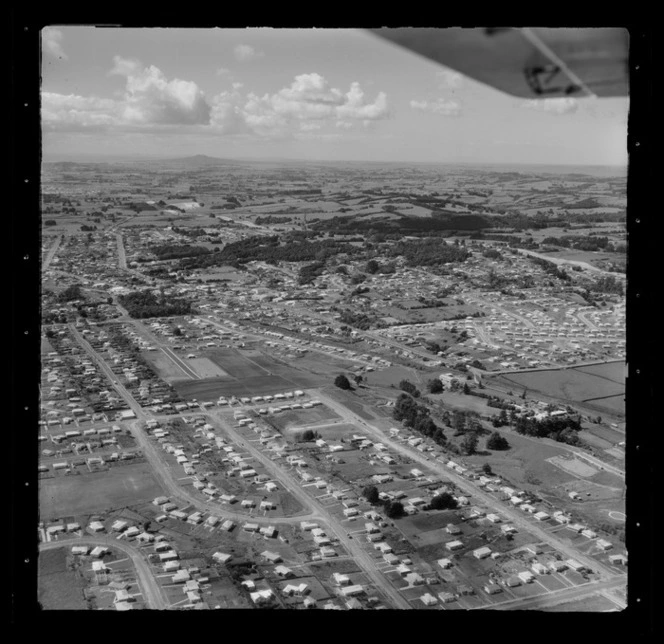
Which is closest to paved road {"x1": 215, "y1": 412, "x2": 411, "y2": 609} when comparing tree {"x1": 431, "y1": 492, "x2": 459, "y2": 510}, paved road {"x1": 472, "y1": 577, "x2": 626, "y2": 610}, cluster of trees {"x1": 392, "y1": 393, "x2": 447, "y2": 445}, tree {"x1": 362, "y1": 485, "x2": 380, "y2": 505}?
tree {"x1": 362, "y1": 485, "x2": 380, "y2": 505}

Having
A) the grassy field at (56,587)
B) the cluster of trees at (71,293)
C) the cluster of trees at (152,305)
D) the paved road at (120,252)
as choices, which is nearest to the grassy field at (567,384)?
the cluster of trees at (152,305)

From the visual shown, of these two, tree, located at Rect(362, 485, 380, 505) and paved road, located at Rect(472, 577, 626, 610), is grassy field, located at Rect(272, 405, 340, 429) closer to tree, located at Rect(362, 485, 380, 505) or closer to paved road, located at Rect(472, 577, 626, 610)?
tree, located at Rect(362, 485, 380, 505)

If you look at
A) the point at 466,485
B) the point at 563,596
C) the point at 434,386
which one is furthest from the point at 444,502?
the point at 563,596

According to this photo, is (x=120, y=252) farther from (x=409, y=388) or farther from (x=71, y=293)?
(x=409, y=388)

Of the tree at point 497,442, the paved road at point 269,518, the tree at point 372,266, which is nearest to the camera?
the paved road at point 269,518

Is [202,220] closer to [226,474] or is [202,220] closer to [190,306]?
[190,306]

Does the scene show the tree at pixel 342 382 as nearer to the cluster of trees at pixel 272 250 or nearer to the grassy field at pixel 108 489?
the grassy field at pixel 108 489
